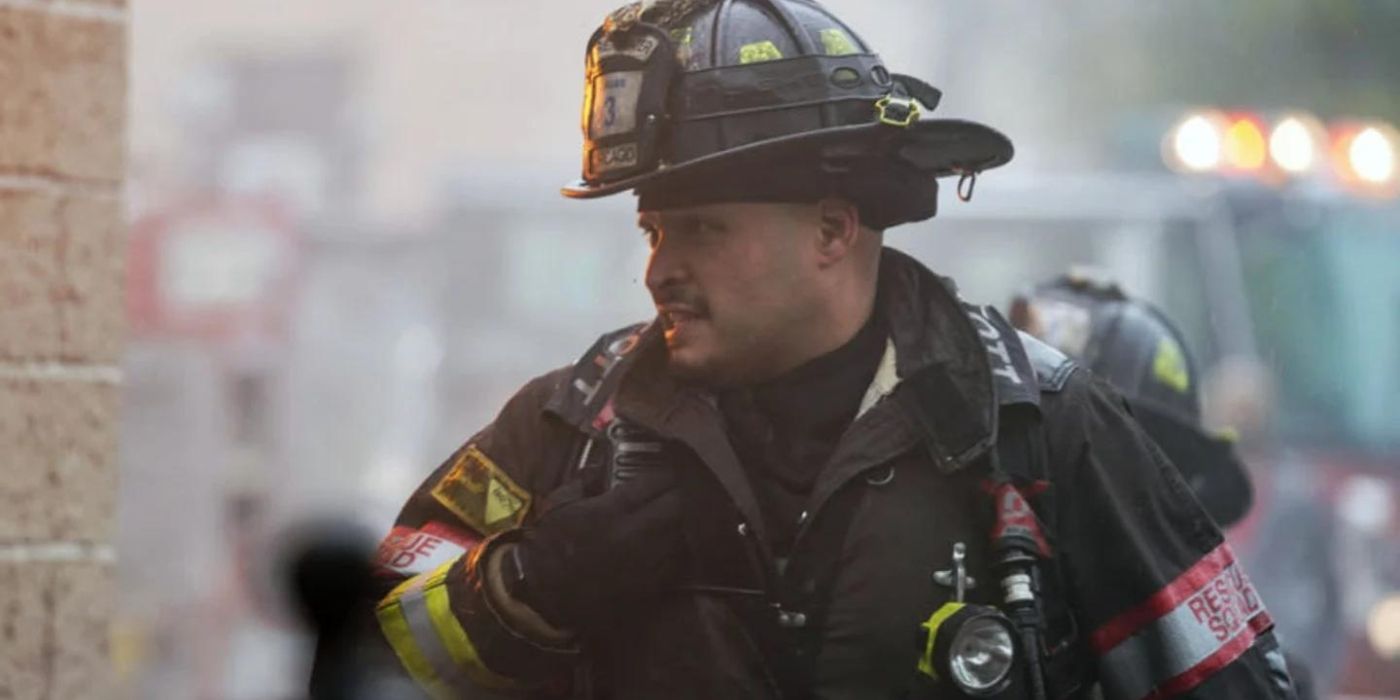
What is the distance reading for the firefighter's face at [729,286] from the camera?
2.84 meters

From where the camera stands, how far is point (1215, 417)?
428 inches

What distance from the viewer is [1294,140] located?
11273 mm

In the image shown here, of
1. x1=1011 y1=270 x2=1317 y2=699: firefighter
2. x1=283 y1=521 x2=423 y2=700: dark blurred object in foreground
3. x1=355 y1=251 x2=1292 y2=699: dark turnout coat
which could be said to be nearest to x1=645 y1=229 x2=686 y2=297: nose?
x1=355 y1=251 x2=1292 y2=699: dark turnout coat

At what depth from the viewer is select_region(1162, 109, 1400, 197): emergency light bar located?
11109 millimetres

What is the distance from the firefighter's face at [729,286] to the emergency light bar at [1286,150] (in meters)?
8.40

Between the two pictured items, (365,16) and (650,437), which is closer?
(650,437)

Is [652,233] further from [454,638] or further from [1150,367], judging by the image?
[1150,367]

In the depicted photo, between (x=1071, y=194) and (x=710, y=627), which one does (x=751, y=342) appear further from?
(x=1071, y=194)

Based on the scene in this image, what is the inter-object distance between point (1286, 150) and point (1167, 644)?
8878mm

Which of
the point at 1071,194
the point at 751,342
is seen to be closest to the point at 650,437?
the point at 751,342

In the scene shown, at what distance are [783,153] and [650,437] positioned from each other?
1.14 ft

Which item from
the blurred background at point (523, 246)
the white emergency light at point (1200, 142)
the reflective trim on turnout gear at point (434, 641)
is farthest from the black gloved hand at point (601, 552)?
the white emergency light at point (1200, 142)

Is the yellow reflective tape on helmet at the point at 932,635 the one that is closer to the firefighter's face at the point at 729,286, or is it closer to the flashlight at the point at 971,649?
the flashlight at the point at 971,649

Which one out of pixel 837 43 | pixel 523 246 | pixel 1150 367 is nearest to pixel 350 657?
pixel 837 43
